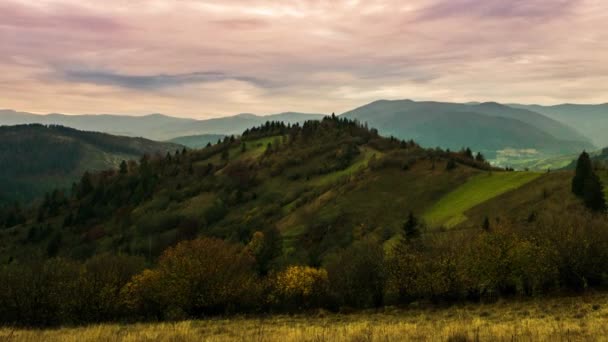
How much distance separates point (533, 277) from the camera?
50.5 m

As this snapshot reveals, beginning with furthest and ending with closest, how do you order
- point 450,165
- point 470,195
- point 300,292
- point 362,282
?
1. point 450,165
2. point 470,195
3. point 300,292
4. point 362,282

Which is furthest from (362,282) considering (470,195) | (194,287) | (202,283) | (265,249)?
(470,195)

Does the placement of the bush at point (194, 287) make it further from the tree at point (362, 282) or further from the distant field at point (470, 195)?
the distant field at point (470, 195)

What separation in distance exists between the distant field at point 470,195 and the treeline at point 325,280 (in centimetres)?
5656

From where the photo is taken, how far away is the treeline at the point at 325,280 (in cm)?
5091

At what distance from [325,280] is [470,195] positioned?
88131 millimetres

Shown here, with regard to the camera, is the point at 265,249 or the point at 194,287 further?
the point at 265,249

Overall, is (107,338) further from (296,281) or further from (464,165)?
(464,165)

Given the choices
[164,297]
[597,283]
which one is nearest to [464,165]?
[597,283]

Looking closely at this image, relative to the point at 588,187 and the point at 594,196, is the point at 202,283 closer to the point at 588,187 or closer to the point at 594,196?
the point at 594,196

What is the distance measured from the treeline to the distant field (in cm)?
5656

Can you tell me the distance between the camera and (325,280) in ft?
204

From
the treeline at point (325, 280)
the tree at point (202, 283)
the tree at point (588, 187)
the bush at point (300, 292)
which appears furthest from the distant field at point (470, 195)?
the tree at point (202, 283)

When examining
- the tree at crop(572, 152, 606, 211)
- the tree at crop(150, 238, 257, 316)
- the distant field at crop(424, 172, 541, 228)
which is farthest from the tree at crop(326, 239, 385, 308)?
the distant field at crop(424, 172, 541, 228)
